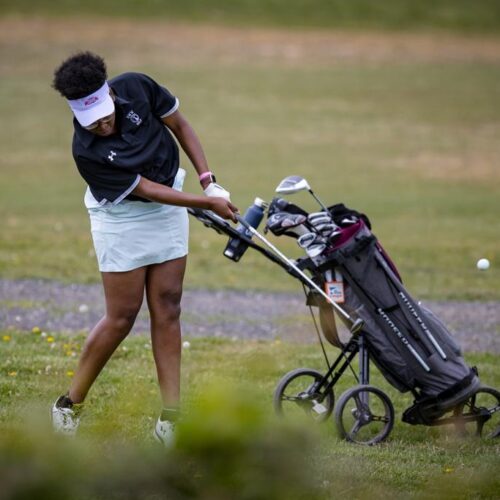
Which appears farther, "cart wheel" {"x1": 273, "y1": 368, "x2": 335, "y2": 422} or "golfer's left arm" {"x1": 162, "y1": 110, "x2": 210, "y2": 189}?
"cart wheel" {"x1": 273, "y1": 368, "x2": 335, "y2": 422}

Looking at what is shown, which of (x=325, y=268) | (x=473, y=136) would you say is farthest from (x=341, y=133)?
(x=325, y=268)

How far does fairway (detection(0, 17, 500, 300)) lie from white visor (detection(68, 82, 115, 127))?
23.7ft

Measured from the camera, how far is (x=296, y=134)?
1101 inches

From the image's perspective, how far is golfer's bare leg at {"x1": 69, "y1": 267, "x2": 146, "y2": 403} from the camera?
215 inches

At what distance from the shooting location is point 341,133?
28250 millimetres

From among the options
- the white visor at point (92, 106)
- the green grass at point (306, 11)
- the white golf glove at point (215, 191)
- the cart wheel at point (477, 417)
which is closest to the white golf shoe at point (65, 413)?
the white golf glove at point (215, 191)

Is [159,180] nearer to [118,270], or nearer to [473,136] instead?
[118,270]

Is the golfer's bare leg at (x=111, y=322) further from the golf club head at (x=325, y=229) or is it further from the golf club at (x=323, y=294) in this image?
the golf club head at (x=325, y=229)

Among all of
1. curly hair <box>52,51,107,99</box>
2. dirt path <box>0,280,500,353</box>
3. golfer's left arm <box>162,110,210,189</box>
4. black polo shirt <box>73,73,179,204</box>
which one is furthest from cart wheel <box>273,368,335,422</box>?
dirt path <box>0,280,500,353</box>

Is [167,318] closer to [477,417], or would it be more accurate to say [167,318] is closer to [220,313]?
[477,417]

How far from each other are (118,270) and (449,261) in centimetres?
920

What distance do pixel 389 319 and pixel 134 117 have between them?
5.98 ft

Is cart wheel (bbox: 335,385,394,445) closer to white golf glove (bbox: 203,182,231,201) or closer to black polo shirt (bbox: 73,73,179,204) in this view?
white golf glove (bbox: 203,182,231,201)

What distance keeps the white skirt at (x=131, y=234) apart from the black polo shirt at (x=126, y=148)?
0.10m
